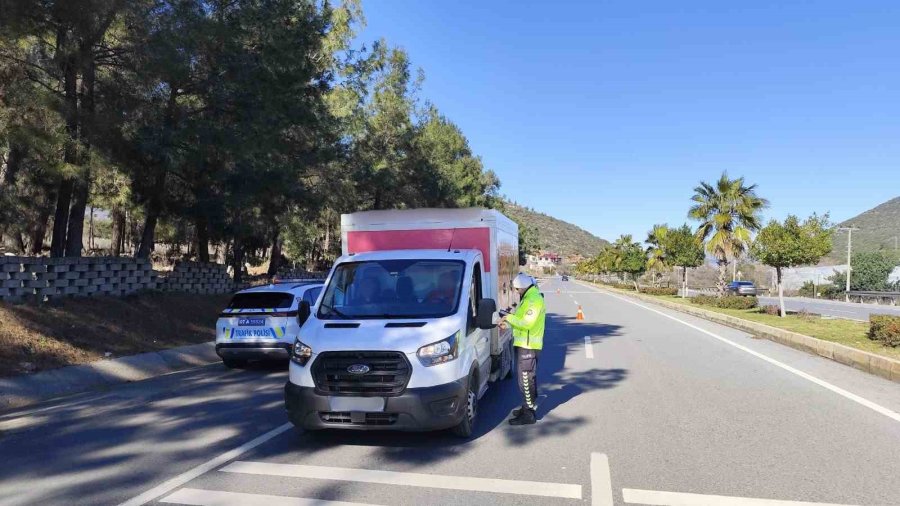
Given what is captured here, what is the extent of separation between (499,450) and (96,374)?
7.46 metres

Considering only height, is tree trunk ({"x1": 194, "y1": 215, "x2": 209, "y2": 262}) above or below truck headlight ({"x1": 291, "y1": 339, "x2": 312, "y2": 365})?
above

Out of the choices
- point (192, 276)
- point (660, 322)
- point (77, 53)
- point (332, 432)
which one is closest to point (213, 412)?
point (332, 432)

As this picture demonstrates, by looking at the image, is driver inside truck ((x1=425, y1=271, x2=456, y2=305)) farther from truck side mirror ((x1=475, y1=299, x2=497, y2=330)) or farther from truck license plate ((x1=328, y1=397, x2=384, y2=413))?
truck license plate ((x1=328, y1=397, x2=384, y2=413))

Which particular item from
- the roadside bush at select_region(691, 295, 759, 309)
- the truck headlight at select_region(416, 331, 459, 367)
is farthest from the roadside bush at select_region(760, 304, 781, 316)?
the truck headlight at select_region(416, 331, 459, 367)

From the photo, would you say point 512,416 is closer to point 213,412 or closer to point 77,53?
point 213,412

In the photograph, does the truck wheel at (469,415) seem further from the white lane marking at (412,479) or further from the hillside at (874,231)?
the hillside at (874,231)

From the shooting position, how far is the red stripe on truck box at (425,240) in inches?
337

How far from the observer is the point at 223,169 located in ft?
52.3

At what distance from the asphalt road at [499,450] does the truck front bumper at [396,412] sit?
0.98ft

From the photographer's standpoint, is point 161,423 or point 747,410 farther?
point 747,410

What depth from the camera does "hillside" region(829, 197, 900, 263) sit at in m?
96.1

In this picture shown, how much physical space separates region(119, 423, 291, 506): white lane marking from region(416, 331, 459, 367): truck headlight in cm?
196

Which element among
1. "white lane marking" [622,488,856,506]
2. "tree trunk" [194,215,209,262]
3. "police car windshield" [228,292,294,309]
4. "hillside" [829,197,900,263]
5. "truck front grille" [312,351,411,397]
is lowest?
"white lane marking" [622,488,856,506]

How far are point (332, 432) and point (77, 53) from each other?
28.8 ft
